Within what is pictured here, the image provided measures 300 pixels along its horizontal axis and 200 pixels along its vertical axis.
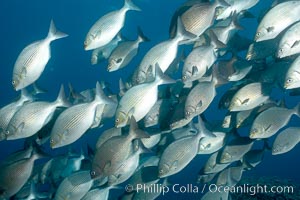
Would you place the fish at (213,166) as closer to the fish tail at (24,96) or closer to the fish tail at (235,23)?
the fish tail at (235,23)

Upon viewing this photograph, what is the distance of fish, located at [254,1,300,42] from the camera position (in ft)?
14.9

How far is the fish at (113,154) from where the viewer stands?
426 centimetres

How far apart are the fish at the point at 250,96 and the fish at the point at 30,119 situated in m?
2.55

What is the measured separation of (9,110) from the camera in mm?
5168

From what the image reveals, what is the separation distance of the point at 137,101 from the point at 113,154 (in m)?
0.77

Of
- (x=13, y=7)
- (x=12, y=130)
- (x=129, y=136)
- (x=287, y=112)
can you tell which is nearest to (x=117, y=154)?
(x=129, y=136)

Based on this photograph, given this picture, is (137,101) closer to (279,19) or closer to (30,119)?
(30,119)

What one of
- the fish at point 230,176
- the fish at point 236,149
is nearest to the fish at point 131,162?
the fish at point 236,149

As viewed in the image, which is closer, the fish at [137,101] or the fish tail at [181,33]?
the fish at [137,101]

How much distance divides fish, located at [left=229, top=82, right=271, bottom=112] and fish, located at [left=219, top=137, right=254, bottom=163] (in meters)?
0.73

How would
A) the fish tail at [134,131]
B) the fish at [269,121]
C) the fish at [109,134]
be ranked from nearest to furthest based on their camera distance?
the fish tail at [134,131] → the fish at [269,121] → the fish at [109,134]

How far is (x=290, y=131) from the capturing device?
5.11 meters

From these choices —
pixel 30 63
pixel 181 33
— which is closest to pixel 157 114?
pixel 181 33

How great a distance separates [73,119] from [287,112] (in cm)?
307
